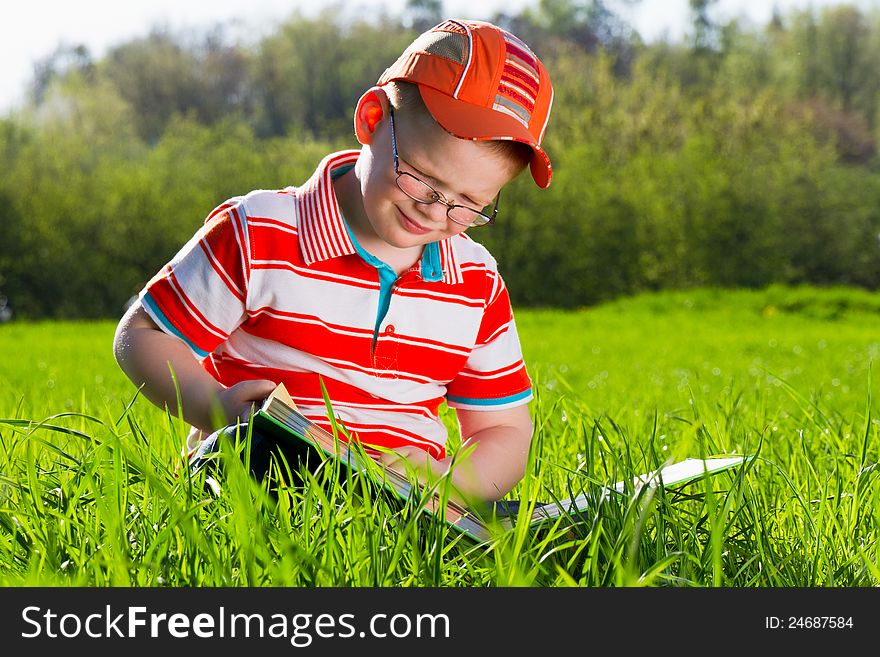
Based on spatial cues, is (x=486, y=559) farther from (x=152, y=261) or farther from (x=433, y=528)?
(x=152, y=261)

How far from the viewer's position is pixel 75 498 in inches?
61.6

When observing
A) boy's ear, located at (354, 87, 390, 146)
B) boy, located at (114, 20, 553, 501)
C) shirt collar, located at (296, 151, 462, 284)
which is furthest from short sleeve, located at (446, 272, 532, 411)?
boy's ear, located at (354, 87, 390, 146)

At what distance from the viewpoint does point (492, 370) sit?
2115mm

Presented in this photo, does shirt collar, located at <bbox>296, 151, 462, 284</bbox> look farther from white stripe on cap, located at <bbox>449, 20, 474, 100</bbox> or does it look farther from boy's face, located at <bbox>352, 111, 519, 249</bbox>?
white stripe on cap, located at <bbox>449, 20, 474, 100</bbox>

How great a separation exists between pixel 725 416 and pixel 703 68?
74.2 feet

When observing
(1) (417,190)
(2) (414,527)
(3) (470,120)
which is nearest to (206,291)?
(1) (417,190)

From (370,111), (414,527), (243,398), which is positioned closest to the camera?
(414,527)

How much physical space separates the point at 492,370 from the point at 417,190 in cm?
52

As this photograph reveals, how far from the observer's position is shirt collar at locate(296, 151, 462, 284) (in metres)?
1.90

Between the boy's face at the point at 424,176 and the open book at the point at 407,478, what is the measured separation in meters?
0.42

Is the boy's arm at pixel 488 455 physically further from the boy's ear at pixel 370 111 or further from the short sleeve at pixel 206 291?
the boy's ear at pixel 370 111

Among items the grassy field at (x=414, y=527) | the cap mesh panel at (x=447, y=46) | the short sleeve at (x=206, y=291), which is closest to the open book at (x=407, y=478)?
the grassy field at (x=414, y=527)

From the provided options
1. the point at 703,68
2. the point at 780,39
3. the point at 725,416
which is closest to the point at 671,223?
the point at 703,68

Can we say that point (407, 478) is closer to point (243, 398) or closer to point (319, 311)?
point (243, 398)
